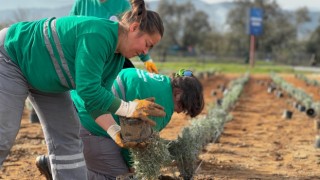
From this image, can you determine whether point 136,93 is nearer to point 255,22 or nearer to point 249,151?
point 249,151

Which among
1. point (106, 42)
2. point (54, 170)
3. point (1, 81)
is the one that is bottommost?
point (54, 170)

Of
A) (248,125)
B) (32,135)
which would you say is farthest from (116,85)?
(248,125)

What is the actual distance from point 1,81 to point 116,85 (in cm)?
105

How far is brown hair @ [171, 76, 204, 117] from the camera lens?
138 inches

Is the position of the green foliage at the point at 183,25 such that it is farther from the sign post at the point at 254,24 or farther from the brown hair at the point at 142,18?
the brown hair at the point at 142,18

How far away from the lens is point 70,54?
8.71 ft

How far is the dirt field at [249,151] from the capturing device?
445cm

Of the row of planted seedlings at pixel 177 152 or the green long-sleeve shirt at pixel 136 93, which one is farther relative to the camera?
the green long-sleeve shirt at pixel 136 93

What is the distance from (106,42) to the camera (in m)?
2.56

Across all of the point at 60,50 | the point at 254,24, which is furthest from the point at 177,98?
the point at 254,24

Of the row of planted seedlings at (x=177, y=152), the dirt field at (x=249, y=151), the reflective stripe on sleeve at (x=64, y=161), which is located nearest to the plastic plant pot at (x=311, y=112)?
the dirt field at (x=249, y=151)

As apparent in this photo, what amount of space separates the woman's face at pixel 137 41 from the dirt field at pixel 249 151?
179 centimetres

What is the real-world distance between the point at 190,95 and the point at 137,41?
3.14 ft

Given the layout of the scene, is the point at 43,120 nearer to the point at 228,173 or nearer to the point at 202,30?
the point at 228,173
